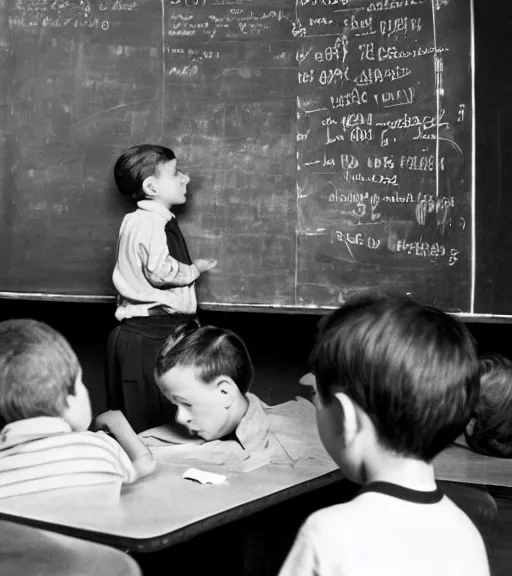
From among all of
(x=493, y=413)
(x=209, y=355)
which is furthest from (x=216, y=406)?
(x=493, y=413)

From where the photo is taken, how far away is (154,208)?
4023mm

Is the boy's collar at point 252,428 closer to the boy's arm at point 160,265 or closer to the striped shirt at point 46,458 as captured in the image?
the striped shirt at point 46,458

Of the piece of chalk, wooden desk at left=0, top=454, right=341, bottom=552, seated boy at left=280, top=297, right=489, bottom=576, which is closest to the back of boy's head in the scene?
wooden desk at left=0, top=454, right=341, bottom=552

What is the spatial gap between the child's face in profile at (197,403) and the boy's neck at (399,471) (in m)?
1.39

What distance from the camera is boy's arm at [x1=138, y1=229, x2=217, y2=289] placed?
12.9ft

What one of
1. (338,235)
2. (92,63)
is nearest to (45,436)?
(338,235)

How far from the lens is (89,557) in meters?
1.32

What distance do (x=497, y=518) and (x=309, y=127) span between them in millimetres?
2453

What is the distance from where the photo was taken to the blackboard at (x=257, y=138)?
3883 millimetres

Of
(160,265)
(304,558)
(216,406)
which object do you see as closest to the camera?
(304,558)

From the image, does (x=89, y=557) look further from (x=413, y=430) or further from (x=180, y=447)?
(x=180, y=447)

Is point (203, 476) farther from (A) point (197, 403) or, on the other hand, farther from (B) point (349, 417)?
(B) point (349, 417)

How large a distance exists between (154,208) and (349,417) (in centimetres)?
298

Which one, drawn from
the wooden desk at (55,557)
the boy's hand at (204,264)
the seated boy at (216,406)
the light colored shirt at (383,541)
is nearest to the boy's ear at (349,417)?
the light colored shirt at (383,541)
